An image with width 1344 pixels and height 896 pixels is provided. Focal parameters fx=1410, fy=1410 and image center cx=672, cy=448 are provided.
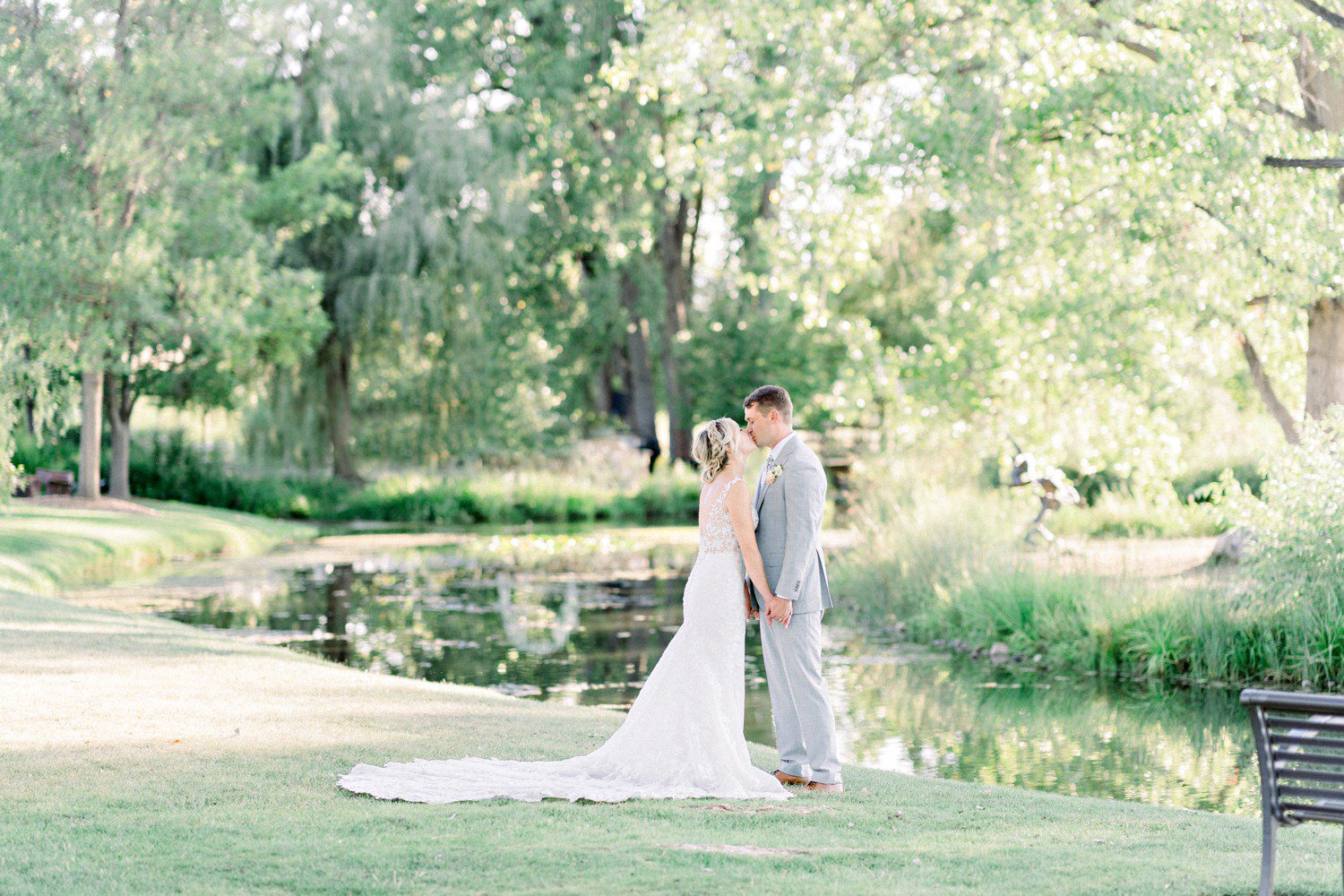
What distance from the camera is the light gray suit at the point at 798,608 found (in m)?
7.03

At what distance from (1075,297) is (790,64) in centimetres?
424

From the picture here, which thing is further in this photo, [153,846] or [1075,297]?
[1075,297]

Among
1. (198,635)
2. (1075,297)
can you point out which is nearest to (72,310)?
(198,635)

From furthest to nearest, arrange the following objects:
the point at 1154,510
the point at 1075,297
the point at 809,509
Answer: the point at 1154,510 → the point at 1075,297 → the point at 809,509

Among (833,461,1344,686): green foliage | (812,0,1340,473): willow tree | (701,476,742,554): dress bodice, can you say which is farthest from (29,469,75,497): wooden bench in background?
(701,476,742,554): dress bodice

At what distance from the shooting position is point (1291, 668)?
12555 millimetres

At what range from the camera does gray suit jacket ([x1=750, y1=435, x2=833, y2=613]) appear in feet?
23.0

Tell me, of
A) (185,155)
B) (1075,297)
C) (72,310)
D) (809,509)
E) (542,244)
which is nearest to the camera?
(809,509)

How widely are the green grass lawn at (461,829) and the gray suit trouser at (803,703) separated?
0.78ft

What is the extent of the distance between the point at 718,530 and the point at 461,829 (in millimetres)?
2152

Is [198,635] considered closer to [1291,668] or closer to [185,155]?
[1291,668]

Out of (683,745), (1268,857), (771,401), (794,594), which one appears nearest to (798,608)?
(794,594)

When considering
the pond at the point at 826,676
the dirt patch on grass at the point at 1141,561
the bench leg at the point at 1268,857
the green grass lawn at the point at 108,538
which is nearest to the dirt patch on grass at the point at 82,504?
the green grass lawn at the point at 108,538

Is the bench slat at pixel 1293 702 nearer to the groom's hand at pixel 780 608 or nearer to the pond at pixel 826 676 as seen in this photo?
the groom's hand at pixel 780 608
